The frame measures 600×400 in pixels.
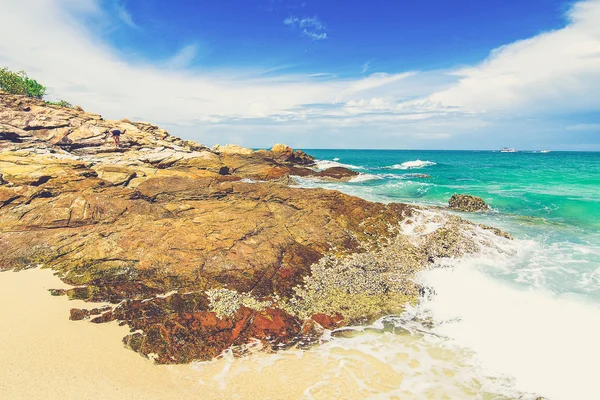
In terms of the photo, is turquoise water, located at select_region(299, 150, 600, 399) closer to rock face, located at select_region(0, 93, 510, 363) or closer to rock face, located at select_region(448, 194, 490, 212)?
rock face, located at select_region(0, 93, 510, 363)

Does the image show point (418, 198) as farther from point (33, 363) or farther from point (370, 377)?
point (33, 363)

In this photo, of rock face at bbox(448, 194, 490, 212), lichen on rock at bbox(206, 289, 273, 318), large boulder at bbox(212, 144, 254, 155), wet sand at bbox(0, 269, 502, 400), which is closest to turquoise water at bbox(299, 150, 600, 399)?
wet sand at bbox(0, 269, 502, 400)

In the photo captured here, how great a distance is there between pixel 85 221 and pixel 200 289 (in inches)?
281

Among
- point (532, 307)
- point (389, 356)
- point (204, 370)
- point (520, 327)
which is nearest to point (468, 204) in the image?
point (532, 307)

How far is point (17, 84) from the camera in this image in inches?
1697

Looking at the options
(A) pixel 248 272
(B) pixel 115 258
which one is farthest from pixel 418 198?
(B) pixel 115 258

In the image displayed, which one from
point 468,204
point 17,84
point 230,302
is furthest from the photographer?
point 17,84

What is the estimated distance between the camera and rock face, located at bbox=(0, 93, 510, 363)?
791 cm

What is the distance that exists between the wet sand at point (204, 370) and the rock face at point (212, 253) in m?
0.46

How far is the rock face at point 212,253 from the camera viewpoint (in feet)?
26.0

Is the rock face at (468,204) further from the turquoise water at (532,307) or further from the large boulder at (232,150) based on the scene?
the large boulder at (232,150)

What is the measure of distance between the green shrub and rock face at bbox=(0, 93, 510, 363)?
34930 mm

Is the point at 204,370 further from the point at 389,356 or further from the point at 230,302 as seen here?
the point at 389,356

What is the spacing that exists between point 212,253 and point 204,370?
4392 mm
